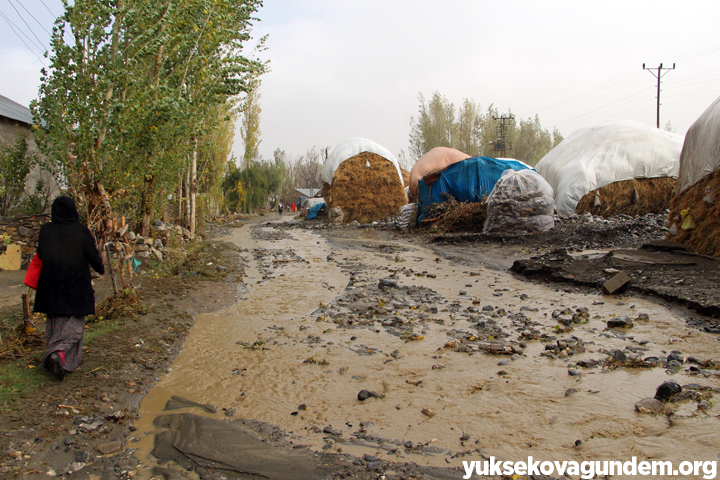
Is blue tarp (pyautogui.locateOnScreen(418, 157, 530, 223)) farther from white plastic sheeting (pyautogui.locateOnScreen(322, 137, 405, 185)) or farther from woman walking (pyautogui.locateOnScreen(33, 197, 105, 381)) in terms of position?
woman walking (pyautogui.locateOnScreen(33, 197, 105, 381))

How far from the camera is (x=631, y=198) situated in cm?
1480

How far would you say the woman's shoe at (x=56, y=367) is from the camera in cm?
313

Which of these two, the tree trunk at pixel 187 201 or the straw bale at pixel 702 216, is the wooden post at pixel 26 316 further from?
the straw bale at pixel 702 216

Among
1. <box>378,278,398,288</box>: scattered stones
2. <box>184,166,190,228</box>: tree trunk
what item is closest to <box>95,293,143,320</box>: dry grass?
<box>378,278,398,288</box>: scattered stones

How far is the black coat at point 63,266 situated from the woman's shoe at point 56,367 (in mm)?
309

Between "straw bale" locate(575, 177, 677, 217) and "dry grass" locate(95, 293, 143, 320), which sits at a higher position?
"straw bale" locate(575, 177, 677, 217)

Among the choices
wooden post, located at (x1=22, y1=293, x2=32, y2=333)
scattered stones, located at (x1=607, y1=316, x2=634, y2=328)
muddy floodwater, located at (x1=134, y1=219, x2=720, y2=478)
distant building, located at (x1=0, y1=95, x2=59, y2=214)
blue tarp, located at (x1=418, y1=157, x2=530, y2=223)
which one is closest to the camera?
muddy floodwater, located at (x1=134, y1=219, x2=720, y2=478)

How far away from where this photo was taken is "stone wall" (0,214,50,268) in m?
6.94

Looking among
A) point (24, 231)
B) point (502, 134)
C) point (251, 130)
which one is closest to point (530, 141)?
point (502, 134)

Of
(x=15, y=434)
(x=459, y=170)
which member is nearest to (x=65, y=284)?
(x=15, y=434)

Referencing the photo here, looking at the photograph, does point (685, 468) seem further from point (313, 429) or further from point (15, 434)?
point (15, 434)

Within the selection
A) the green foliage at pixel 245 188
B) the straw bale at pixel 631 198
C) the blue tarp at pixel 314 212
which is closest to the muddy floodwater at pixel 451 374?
the straw bale at pixel 631 198

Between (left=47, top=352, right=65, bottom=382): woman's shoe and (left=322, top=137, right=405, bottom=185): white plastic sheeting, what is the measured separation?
16272 mm

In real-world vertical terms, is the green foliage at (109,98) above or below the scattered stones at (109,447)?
above
